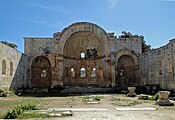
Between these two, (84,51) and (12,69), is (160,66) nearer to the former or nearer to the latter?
(84,51)

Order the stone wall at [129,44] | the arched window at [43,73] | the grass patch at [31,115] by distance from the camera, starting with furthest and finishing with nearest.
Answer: the arched window at [43,73] < the stone wall at [129,44] < the grass patch at [31,115]

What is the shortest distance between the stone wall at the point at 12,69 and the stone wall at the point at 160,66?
40.9 ft

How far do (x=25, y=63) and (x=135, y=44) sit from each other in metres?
12.3

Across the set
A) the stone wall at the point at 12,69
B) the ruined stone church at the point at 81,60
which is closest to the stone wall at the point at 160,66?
the ruined stone church at the point at 81,60

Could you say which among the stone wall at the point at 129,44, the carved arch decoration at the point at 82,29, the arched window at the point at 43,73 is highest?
the carved arch decoration at the point at 82,29

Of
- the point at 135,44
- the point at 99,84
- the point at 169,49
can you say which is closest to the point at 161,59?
the point at 169,49

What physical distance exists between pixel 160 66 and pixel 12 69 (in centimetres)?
1295

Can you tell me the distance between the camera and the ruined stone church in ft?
74.0

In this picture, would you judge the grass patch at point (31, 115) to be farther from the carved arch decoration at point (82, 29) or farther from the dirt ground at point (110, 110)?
the carved arch decoration at point (82, 29)

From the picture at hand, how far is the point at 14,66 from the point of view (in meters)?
19.2

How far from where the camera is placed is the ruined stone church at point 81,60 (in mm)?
22570

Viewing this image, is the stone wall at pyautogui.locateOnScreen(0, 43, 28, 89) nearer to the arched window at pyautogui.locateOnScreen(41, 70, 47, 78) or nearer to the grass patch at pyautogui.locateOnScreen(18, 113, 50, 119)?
the arched window at pyautogui.locateOnScreen(41, 70, 47, 78)

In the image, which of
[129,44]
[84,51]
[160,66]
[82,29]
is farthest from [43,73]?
[160,66]

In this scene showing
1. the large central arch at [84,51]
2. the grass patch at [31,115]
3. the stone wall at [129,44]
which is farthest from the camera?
the stone wall at [129,44]
